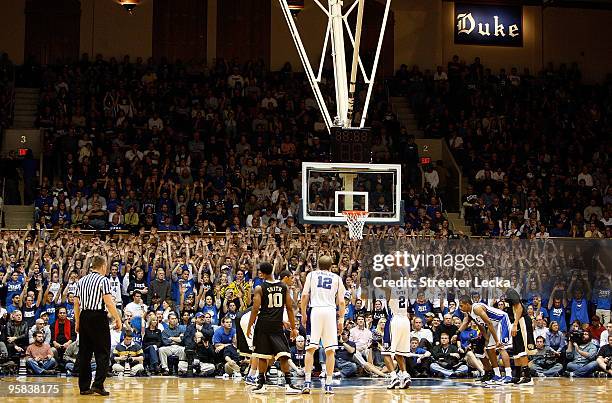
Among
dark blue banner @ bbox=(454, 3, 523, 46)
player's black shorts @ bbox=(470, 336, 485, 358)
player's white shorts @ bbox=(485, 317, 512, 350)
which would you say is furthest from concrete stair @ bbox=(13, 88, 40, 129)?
player's white shorts @ bbox=(485, 317, 512, 350)

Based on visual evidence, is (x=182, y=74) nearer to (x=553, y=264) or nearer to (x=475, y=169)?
(x=475, y=169)

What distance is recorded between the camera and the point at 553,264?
61.6 ft

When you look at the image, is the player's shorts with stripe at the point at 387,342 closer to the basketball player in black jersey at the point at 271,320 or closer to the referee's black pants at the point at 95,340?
the basketball player in black jersey at the point at 271,320

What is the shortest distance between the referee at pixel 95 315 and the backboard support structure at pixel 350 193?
4.38 meters

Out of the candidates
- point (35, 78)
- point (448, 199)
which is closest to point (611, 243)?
point (448, 199)

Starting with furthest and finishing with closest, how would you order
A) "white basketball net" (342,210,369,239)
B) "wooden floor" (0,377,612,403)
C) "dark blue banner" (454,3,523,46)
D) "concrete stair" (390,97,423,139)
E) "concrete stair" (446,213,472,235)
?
"dark blue banner" (454,3,523,46) → "concrete stair" (390,97,423,139) → "concrete stair" (446,213,472,235) → "white basketball net" (342,210,369,239) → "wooden floor" (0,377,612,403)

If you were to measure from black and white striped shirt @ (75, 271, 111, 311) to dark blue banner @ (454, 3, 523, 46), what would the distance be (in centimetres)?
2218

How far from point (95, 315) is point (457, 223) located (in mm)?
14603

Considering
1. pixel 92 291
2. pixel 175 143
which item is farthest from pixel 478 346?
pixel 175 143

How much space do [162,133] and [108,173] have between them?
8.14 feet

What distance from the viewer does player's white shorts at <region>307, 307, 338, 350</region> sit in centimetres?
1379

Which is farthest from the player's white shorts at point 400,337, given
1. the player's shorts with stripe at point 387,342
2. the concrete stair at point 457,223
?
the concrete stair at point 457,223

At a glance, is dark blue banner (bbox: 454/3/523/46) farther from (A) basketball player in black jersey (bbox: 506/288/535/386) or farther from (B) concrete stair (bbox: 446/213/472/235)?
(A) basketball player in black jersey (bbox: 506/288/535/386)

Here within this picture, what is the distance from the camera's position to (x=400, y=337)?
50.9 ft
